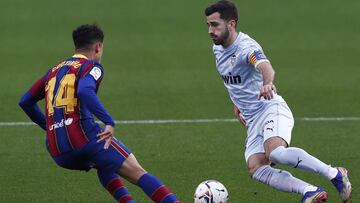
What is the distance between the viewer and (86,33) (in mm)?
9109

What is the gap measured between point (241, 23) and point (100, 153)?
15764 millimetres

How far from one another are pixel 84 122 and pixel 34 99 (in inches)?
31.1

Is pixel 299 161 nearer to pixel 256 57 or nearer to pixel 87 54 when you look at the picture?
pixel 256 57

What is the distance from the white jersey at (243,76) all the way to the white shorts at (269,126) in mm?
79

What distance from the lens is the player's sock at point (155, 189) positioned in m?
9.07

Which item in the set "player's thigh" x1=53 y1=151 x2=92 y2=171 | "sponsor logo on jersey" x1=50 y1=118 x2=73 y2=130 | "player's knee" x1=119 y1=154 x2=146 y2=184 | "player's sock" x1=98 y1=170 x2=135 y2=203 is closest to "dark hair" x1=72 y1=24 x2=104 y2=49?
"sponsor logo on jersey" x1=50 y1=118 x2=73 y2=130

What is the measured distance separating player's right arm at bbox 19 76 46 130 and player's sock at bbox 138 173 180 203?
131 centimetres

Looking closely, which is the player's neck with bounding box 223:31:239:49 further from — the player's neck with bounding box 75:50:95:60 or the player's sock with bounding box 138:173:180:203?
the player's sock with bounding box 138:173:180:203

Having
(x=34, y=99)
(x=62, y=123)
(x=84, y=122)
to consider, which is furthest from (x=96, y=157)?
(x=34, y=99)

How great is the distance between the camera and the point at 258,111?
9.94 meters

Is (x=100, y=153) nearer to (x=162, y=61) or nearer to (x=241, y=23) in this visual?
(x=162, y=61)

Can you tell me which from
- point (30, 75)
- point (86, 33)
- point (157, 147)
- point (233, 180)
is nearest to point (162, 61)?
point (30, 75)

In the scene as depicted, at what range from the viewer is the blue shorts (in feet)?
29.1

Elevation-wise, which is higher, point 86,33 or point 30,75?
point 86,33
